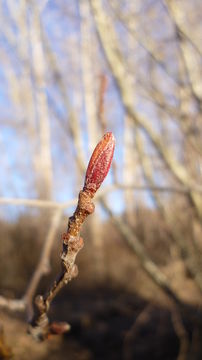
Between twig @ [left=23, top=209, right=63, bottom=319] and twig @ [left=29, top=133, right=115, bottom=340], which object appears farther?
twig @ [left=23, top=209, right=63, bottom=319]

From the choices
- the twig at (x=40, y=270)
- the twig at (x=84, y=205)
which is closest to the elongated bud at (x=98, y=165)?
the twig at (x=84, y=205)

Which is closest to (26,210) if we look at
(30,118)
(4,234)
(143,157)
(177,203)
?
(4,234)

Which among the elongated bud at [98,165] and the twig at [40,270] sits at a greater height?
the elongated bud at [98,165]

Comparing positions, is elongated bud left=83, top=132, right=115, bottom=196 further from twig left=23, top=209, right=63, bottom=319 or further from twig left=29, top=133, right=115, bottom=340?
twig left=23, top=209, right=63, bottom=319

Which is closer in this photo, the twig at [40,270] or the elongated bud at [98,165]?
the elongated bud at [98,165]

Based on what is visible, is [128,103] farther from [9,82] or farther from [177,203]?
[9,82]

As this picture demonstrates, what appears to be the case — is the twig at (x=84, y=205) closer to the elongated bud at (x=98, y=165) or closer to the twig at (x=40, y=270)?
the elongated bud at (x=98, y=165)

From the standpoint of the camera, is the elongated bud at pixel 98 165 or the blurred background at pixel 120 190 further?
the blurred background at pixel 120 190

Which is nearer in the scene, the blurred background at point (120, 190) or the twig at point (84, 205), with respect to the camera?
the twig at point (84, 205)

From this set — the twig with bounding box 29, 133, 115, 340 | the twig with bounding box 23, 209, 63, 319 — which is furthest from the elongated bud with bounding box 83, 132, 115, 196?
the twig with bounding box 23, 209, 63, 319
